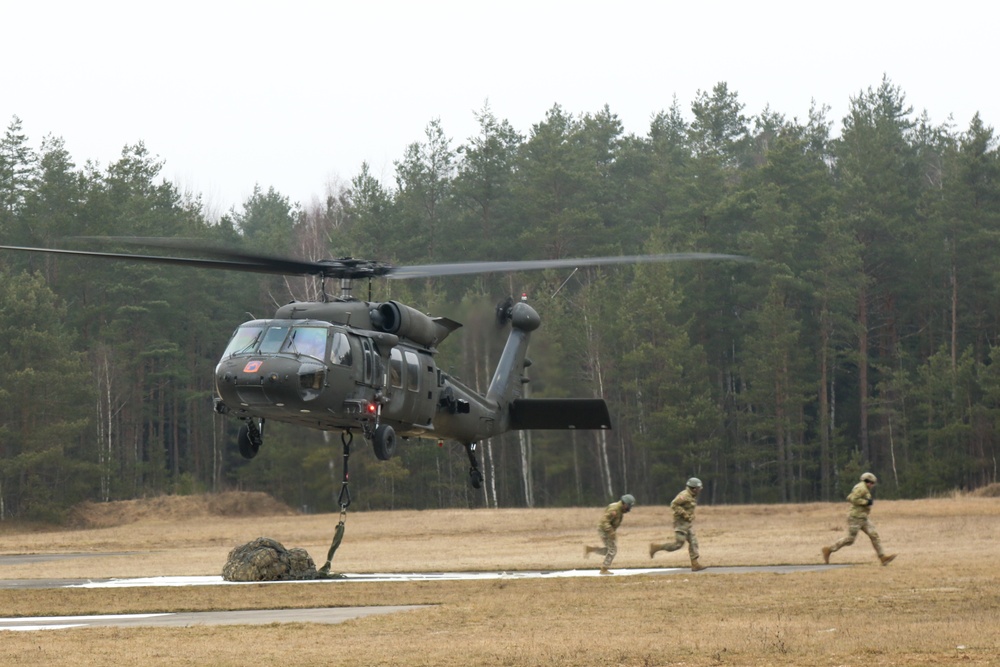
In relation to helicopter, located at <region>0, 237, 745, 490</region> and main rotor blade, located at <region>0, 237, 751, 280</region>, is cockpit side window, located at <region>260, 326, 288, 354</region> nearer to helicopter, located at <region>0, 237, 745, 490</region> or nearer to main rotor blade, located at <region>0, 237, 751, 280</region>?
helicopter, located at <region>0, 237, 745, 490</region>

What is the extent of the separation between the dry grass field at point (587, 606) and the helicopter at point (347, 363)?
274 cm

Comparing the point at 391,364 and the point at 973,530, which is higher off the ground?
the point at 391,364

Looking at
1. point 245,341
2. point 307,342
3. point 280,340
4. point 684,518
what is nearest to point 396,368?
point 307,342

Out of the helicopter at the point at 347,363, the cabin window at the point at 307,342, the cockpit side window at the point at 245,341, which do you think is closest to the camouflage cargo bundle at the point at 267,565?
the helicopter at the point at 347,363

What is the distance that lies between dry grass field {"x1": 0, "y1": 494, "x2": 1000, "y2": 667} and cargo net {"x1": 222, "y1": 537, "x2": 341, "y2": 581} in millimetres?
909

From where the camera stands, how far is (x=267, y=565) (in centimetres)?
2428

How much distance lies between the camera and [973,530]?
33812 millimetres

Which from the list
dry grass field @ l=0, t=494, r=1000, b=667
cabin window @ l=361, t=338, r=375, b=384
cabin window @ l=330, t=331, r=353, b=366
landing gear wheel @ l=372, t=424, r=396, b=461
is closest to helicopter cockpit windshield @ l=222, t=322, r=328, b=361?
cabin window @ l=330, t=331, r=353, b=366

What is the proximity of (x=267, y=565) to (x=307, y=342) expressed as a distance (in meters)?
5.15

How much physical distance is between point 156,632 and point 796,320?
1882 inches

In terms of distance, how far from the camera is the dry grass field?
14.4m

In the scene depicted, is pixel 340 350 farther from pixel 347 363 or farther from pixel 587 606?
pixel 587 606

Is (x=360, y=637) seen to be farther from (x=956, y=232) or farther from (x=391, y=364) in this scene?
(x=956, y=232)

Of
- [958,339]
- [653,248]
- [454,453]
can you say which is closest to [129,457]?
[454,453]
